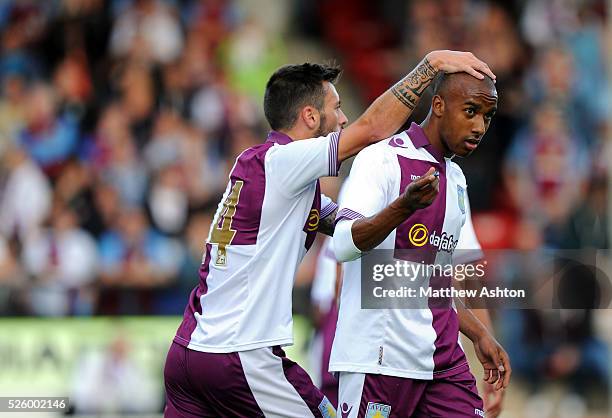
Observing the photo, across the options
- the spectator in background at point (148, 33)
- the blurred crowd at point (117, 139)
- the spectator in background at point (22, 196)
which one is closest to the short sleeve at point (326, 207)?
the blurred crowd at point (117, 139)

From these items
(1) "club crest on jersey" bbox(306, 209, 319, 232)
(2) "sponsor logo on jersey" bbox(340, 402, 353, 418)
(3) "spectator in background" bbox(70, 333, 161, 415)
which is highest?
(1) "club crest on jersey" bbox(306, 209, 319, 232)

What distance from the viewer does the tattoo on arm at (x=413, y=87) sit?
17.9ft

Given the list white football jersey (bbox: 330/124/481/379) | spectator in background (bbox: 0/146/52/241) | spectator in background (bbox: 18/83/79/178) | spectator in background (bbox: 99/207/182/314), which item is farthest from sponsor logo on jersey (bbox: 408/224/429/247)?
spectator in background (bbox: 18/83/79/178)

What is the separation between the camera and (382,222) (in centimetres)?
504

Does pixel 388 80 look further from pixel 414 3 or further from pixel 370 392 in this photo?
pixel 370 392

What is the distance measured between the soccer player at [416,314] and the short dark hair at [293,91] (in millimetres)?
460

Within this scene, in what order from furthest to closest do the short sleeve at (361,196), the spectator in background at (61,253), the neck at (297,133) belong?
the spectator in background at (61,253) → the neck at (297,133) → the short sleeve at (361,196)

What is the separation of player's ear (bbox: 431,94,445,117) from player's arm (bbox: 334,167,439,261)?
2.36 ft

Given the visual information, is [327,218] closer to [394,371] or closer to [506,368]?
[394,371]

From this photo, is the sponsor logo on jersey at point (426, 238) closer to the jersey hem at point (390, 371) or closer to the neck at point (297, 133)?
the jersey hem at point (390, 371)

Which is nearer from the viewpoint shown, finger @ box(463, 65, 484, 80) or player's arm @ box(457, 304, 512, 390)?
finger @ box(463, 65, 484, 80)

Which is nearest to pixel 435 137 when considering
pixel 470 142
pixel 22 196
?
pixel 470 142

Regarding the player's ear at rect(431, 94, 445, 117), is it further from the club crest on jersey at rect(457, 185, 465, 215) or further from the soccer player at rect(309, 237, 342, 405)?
the soccer player at rect(309, 237, 342, 405)

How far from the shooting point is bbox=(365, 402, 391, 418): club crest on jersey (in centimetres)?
556
